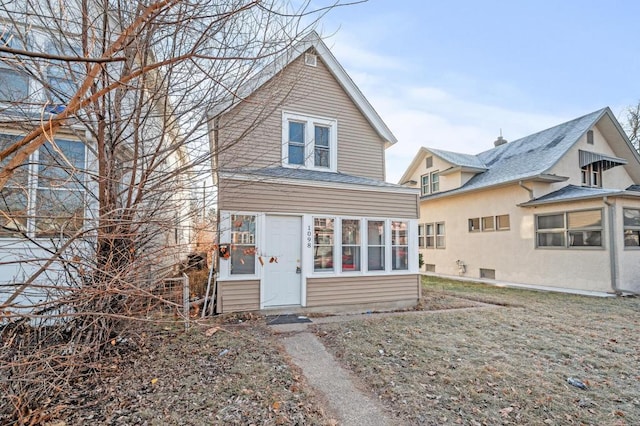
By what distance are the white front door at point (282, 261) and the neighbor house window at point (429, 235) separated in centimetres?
1185

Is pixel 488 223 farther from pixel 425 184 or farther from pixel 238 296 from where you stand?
pixel 238 296

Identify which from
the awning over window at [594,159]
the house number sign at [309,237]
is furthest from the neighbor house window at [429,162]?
the house number sign at [309,237]

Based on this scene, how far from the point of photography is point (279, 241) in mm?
7391

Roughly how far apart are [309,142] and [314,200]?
216 cm

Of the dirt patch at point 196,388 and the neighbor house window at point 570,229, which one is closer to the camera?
the dirt patch at point 196,388

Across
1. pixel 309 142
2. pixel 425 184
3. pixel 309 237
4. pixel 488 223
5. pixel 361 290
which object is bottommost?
pixel 361 290

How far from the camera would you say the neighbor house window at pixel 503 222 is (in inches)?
525

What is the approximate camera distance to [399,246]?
8445 mm

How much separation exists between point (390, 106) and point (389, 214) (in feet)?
24.5

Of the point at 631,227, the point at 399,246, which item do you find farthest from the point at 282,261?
the point at 631,227

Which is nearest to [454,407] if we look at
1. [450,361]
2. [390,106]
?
[450,361]

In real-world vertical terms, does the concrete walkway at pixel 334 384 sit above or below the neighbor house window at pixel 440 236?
below

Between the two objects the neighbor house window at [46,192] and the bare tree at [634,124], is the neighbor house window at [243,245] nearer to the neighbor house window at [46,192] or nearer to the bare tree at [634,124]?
the neighbor house window at [46,192]

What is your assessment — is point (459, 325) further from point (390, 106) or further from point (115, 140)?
point (390, 106)
